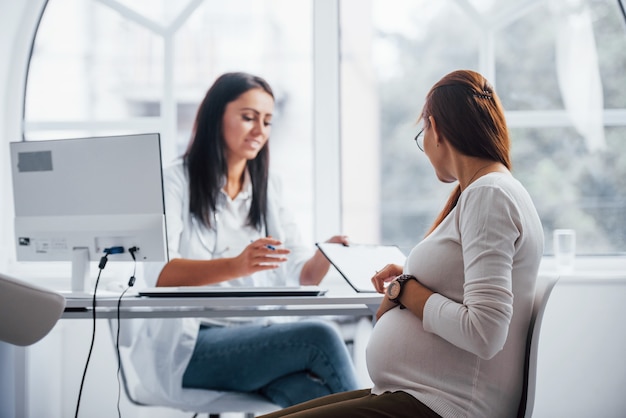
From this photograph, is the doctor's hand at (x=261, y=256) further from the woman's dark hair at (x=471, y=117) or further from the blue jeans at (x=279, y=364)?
the woman's dark hair at (x=471, y=117)

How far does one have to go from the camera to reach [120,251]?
1.88 metres

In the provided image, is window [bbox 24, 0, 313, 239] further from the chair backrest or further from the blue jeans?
the chair backrest

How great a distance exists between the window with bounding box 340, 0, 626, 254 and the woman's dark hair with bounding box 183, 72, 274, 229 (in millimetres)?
965

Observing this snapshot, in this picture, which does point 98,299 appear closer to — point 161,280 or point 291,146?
point 161,280

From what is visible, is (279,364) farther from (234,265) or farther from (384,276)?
(384,276)

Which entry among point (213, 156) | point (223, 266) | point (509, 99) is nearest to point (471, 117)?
point (223, 266)

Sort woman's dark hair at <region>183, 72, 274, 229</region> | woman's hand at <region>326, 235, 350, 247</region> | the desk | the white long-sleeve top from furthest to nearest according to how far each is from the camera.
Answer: woman's dark hair at <region>183, 72, 274, 229</region> < woman's hand at <region>326, 235, 350, 247</region> < the desk < the white long-sleeve top

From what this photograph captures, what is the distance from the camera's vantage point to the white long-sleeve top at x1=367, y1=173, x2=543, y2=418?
1.20 meters

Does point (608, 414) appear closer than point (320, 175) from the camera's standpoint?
Yes

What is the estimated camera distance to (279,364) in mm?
1889

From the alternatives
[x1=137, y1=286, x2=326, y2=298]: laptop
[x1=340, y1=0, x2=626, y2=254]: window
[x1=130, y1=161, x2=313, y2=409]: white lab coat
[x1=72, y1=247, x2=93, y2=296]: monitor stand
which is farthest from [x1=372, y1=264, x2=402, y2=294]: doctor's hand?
[x1=340, y1=0, x2=626, y2=254]: window

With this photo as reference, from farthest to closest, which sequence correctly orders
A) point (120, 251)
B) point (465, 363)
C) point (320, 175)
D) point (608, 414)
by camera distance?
point (320, 175), point (608, 414), point (120, 251), point (465, 363)

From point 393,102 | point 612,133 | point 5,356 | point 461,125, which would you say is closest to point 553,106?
point 612,133

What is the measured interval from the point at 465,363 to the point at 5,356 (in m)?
1.35
